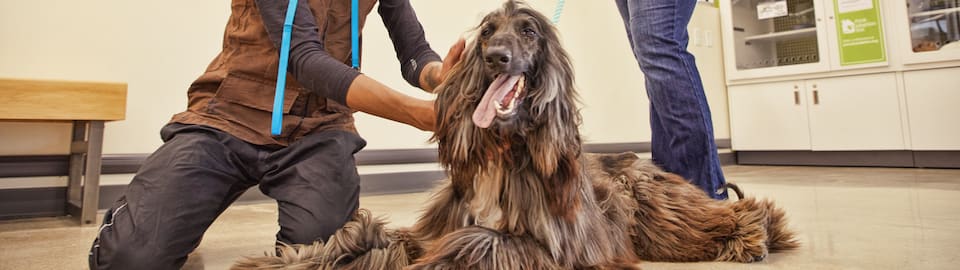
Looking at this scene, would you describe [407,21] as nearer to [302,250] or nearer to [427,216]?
[427,216]

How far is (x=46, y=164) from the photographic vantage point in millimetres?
2545

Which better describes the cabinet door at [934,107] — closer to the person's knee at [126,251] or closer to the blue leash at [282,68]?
the blue leash at [282,68]

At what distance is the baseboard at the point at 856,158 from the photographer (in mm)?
4426

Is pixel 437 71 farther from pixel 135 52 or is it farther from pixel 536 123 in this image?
pixel 135 52

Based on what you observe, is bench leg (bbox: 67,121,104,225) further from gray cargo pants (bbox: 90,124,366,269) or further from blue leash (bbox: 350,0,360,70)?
blue leash (bbox: 350,0,360,70)

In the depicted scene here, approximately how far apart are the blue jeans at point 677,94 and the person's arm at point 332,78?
0.93 meters

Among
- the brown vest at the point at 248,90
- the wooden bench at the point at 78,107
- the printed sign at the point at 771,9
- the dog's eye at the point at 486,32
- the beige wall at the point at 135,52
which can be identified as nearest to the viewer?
the dog's eye at the point at 486,32

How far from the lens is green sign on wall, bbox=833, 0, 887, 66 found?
463 centimetres

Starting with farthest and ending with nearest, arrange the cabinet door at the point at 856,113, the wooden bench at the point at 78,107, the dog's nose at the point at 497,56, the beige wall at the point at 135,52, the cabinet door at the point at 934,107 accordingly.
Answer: the cabinet door at the point at 856,113 → the cabinet door at the point at 934,107 → the beige wall at the point at 135,52 → the wooden bench at the point at 78,107 → the dog's nose at the point at 497,56

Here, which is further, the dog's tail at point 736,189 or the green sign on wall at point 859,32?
the green sign on wall at point 859,32

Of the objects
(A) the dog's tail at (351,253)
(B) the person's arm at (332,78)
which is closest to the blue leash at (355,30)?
(B) the person's arm at (332,78)

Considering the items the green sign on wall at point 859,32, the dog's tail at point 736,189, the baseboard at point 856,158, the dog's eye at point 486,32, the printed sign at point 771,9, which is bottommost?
the dog's tail at point 736,189

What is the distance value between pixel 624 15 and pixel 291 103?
118 cm

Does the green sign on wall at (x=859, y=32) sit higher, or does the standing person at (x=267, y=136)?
the green sign on wall at (x=859, y=32)
